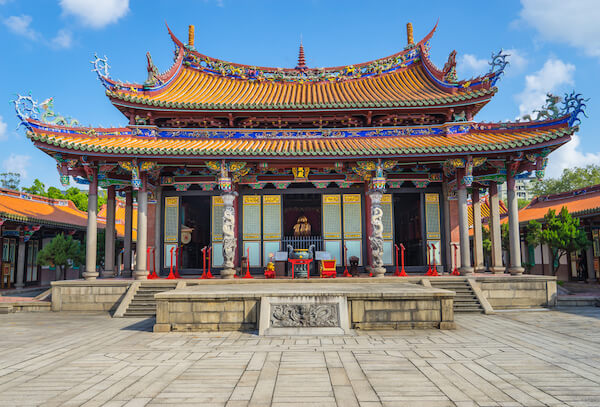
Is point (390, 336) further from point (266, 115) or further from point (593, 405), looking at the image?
point (266, 115)

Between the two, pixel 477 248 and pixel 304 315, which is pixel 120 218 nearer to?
pixel 477 248

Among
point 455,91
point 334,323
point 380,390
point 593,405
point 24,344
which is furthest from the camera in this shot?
point 455,91

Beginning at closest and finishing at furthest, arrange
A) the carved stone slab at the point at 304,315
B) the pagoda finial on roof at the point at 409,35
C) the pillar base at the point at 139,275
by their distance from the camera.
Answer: the carved stone slab at the point at 304,315
the pillar base at the point at 139,275
the pagoda finial on roof at the point at 409,35

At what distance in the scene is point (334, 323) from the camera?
27.8ft

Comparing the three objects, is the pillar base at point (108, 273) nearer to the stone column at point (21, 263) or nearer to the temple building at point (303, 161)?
the temple building at point (303, 161)

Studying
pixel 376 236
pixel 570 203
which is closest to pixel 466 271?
pixel 376 236

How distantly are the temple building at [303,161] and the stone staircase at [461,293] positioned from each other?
96 cm

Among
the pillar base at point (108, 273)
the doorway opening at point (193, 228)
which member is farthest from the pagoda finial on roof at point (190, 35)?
the pillar base at point (108, 273)

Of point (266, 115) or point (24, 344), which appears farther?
point (266, 115)

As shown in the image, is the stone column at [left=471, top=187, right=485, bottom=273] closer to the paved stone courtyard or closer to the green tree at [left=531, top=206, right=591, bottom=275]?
the green tree at [left=531, top=206, right=591, bottom=275]

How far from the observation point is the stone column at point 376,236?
43.5 ft

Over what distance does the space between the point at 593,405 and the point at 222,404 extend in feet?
13.1

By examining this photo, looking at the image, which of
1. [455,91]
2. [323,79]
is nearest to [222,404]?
[455,91]

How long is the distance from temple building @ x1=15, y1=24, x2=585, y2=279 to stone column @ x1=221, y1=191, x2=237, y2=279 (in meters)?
0.03
